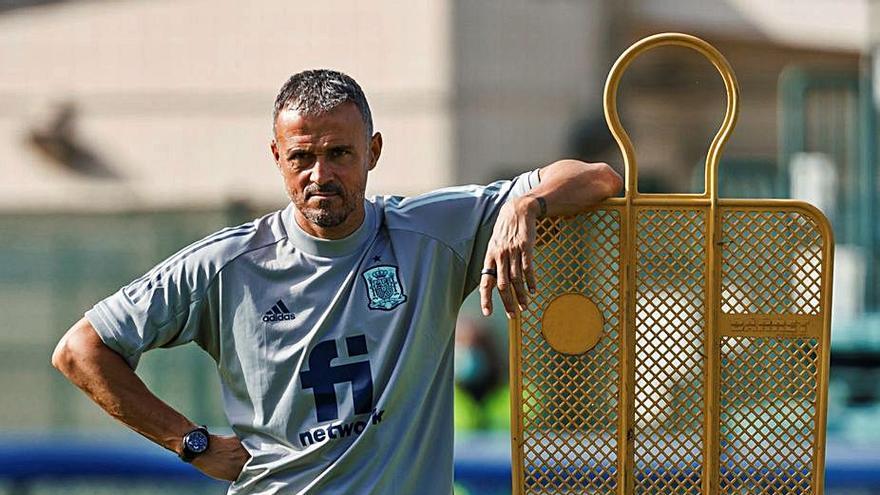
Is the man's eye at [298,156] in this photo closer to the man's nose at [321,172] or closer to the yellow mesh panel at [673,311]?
the man's nose at [321,172]

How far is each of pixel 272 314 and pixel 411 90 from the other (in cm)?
1363

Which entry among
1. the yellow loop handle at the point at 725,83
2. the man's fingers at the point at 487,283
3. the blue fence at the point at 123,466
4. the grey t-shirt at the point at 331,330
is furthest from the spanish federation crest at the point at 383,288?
the blue fence at the point at 123,466

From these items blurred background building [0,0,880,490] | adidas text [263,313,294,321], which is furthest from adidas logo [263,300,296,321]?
blurred background building [0,0,880,490]

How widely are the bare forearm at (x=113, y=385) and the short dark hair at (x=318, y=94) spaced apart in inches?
28.2

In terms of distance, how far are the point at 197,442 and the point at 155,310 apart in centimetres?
34

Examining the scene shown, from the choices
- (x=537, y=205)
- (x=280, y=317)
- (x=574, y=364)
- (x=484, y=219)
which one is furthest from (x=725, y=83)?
(x=280, y=317)

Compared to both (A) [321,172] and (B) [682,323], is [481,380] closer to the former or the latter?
(B) [682,323]

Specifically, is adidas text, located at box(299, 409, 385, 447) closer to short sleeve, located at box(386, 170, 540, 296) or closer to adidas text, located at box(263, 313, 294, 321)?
adidas text, located at box(263, 313, 294, 321)

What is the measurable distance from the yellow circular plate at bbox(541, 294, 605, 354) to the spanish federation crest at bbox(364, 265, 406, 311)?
1.25 feet

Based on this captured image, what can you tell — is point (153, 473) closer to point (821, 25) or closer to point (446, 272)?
point (446, 272)

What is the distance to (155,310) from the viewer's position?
150 inches

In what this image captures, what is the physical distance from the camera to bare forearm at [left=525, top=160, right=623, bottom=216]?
12.3 ft

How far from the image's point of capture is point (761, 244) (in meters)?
3.87

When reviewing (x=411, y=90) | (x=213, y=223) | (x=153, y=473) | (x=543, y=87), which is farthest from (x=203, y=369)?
(x=543, y=87)
